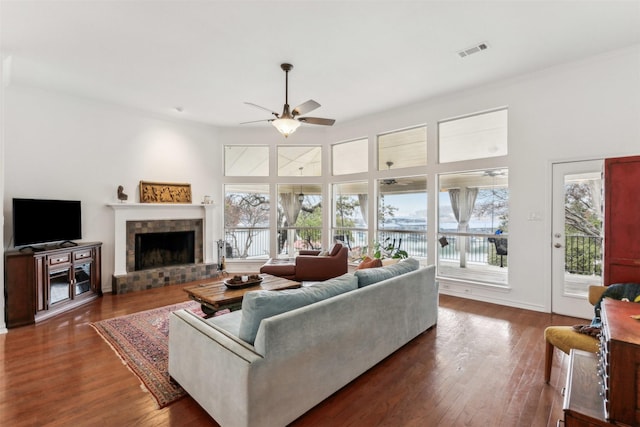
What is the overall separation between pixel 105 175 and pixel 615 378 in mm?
6547

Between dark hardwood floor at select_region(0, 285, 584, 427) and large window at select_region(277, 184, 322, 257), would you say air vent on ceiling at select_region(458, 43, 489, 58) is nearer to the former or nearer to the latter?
dark hardwood floor at select_region(0, 285, 584, 427)

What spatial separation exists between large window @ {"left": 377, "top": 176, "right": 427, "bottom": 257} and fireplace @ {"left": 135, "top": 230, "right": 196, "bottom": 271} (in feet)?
13.1

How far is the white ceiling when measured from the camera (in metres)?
2.77

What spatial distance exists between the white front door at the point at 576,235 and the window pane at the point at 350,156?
3.23 meters

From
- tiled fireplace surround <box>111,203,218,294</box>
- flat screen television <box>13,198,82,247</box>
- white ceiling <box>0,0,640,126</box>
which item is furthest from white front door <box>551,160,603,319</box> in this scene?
flat screen television <box>13,198,82,247</box>

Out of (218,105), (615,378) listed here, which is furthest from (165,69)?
(615,378)

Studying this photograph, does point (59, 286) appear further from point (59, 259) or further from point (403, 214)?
point (403, 214)

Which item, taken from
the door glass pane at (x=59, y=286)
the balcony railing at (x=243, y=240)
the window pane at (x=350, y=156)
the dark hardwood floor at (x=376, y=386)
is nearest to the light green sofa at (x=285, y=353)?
the dark hardwood floor at (x=376, y=386)

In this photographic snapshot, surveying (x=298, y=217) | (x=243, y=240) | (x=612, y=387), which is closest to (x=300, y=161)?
(x=298, y=217)

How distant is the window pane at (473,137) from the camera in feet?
14.9

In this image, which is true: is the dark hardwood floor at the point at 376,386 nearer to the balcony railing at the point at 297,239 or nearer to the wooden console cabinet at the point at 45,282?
the wooden console cabinet at the point at 45,282

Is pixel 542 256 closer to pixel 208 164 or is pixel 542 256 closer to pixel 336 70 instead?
pixel 336 70

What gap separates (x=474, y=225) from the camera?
4793mm

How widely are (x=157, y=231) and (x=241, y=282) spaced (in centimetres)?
306
